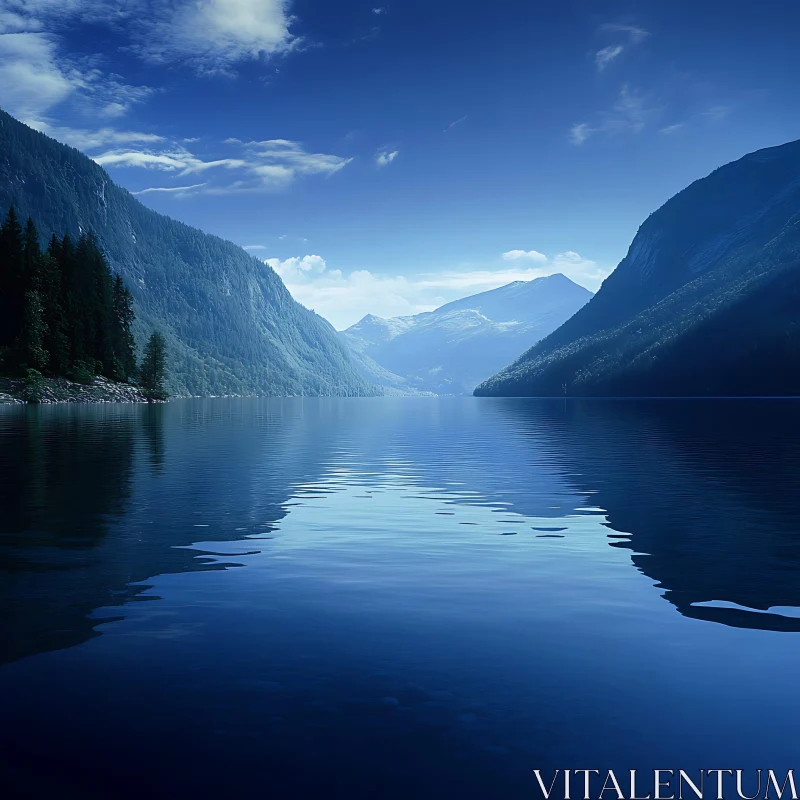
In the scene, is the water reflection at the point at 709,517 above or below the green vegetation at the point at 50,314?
below

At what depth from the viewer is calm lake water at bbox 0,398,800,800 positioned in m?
9.37

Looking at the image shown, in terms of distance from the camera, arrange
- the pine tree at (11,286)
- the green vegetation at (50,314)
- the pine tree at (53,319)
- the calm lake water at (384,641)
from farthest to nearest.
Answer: the pine tree at (11,286), the pine tree at (53,319), the green vegetation at (50,314), the calm lake water at (384,641)

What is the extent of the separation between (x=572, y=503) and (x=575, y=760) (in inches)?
943

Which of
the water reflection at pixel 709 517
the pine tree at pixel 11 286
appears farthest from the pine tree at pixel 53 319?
the water reflection at pixel 709 517

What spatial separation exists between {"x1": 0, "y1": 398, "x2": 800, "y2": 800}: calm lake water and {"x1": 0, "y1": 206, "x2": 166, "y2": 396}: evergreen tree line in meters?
144

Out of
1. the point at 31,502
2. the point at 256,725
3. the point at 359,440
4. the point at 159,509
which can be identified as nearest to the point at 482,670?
the point at 256,725

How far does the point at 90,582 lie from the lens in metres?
18.2

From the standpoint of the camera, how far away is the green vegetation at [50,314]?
16175cm

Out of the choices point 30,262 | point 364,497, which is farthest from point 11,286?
point 364,497

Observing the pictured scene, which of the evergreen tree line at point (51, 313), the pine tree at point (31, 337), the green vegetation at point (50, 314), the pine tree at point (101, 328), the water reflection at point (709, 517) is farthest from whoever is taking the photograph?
the pine tree at point (101, 328)

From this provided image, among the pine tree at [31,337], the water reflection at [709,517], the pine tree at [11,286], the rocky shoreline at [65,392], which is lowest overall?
the water reflection at [709,517]

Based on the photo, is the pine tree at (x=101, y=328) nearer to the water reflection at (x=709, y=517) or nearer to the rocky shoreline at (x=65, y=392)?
the rocky shoreline at (x=65, y=392)

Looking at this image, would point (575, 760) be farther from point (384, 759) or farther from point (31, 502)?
point (31, 502)

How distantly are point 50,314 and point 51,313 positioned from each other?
37 centimetres
